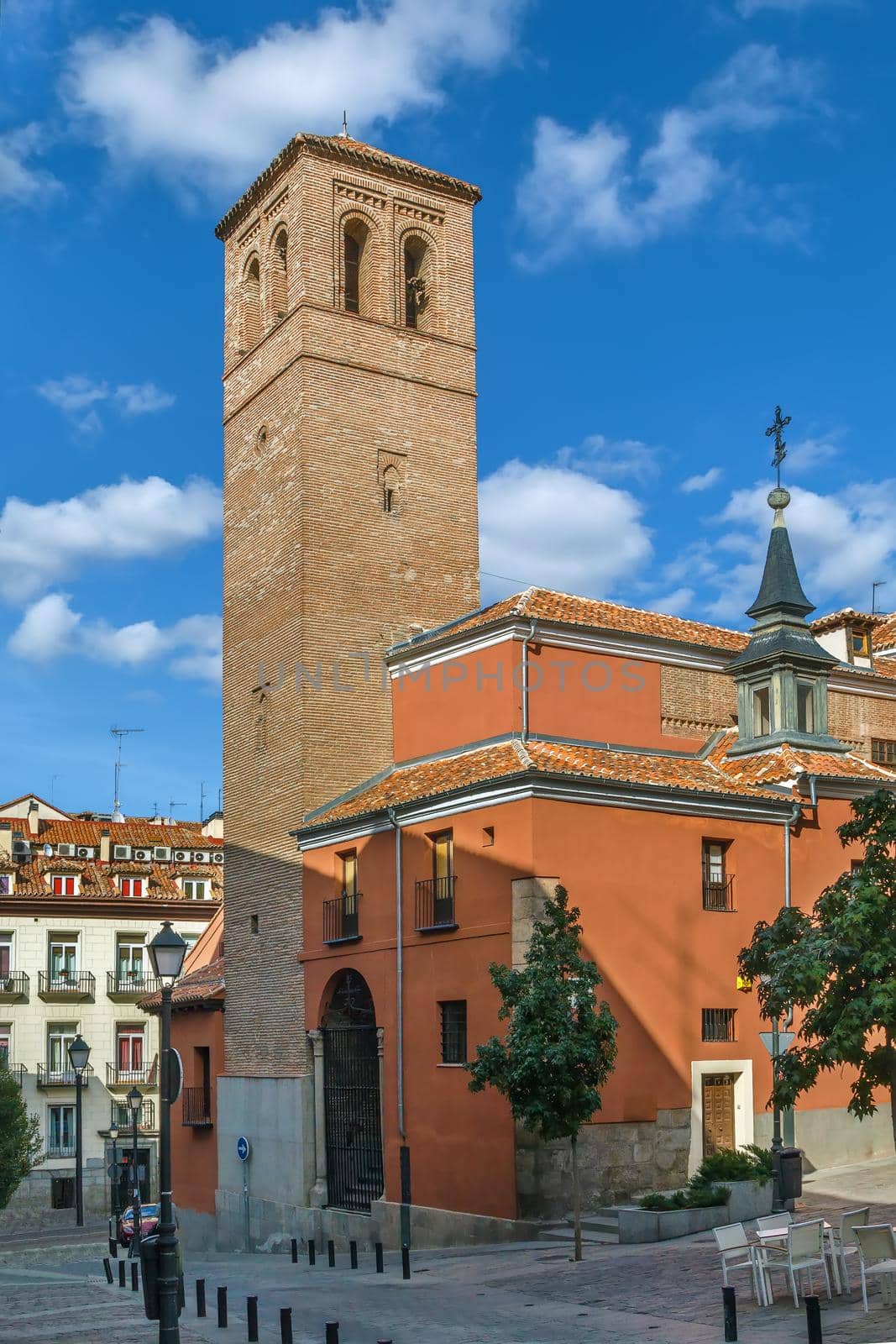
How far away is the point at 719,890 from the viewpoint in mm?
26047

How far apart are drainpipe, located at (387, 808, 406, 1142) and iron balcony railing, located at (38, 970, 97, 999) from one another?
90.8 ft

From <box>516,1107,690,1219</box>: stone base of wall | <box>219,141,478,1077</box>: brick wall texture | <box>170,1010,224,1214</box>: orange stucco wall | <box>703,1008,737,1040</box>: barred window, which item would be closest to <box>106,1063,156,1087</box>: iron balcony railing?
<box>170,1010,224,1214</box>: orange stucco wall

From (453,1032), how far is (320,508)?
446 inches

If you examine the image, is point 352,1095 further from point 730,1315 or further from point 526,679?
point 730,1315

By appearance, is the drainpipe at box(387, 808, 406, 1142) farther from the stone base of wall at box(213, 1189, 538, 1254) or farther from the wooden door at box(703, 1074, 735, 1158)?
the wooden door at box(703, 1074, 735, 1158)

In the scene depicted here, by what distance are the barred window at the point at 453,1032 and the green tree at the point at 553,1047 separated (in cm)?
342

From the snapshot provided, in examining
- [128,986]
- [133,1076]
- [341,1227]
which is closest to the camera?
[341,1227]

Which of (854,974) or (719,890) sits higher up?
(719,890)

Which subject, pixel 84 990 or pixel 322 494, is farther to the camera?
pixel 84 990

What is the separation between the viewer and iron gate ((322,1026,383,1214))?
26.5 meters

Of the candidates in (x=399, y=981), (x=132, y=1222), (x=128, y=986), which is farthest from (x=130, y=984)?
(x=399, y=981)

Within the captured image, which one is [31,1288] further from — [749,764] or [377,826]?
[749,764]

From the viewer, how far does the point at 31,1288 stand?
23.9 metres

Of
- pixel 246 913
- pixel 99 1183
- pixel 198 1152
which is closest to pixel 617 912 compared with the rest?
pixel 246 913
